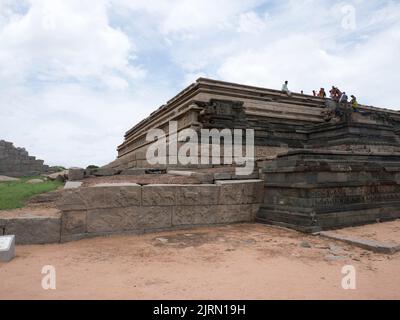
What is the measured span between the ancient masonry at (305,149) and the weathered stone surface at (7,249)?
4905 millimetres

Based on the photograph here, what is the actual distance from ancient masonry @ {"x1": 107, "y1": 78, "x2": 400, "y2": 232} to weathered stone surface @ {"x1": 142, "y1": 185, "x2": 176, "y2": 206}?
7.20 ft

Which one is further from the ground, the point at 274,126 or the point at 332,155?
the point at 274,126

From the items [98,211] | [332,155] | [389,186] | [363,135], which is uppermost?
[363,135]

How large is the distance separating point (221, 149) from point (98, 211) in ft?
20.5

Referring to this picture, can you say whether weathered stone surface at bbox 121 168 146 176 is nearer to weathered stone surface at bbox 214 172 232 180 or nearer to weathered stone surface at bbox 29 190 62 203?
weathered stone surface at bbox 29 190 62 203

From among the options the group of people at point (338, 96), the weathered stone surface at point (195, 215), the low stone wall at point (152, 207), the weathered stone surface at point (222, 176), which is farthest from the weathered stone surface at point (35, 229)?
the group of people at point (338, 96)

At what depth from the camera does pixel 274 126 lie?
14039 millimetres

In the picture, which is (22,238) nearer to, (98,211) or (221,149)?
(98,211)

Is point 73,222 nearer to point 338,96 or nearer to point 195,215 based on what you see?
point 195,215

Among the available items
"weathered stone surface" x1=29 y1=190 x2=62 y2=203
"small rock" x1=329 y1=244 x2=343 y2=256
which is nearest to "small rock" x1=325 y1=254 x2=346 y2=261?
"small rock" x1=329 y1=244 x2=343 y2=256

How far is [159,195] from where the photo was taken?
6520 millimetres

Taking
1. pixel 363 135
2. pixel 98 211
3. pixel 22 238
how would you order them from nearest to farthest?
pixel 22 238, pixel 98 211, pixel 363 135
